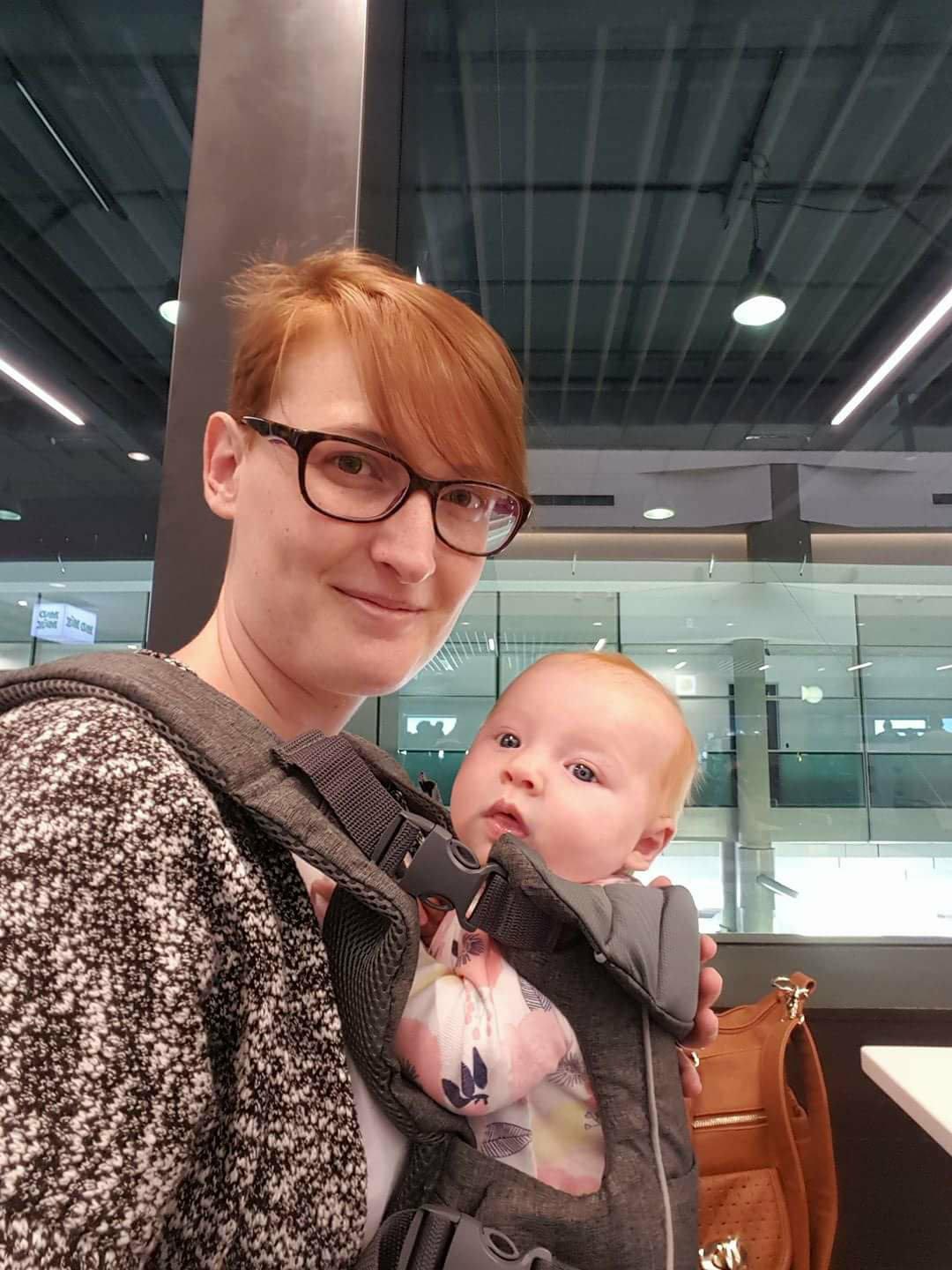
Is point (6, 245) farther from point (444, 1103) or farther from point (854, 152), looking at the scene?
point (444, 1103)

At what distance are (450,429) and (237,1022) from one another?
54 centimetres

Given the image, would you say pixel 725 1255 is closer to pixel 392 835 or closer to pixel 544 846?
pixel 544 846

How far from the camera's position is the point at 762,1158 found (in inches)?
40.4

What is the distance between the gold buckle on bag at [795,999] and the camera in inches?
45.1

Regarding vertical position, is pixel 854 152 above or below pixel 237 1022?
above

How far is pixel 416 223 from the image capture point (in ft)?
7.44

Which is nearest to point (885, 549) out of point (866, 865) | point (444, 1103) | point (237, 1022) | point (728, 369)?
point (866, 865)

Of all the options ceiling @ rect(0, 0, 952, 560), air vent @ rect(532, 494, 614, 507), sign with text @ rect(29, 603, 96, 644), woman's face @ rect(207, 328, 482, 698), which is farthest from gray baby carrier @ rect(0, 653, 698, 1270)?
sign with text @ rect(29, 603, 96, 644)

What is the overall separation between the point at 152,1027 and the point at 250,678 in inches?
16.3

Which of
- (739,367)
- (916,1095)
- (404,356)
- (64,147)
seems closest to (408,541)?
(404,356)

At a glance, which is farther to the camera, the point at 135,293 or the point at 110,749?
the point at 135,293

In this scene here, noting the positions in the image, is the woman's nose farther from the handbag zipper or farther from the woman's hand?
the handbag zipper

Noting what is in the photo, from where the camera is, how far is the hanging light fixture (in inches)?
133

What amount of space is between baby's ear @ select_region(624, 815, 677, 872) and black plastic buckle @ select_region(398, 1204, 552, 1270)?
0.48m
